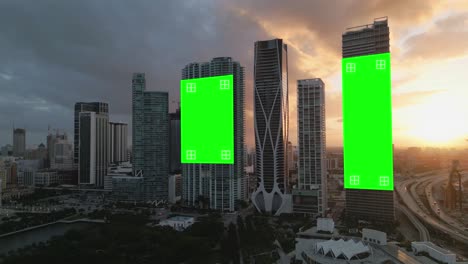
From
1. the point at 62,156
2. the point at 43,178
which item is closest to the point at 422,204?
the point at 43,178

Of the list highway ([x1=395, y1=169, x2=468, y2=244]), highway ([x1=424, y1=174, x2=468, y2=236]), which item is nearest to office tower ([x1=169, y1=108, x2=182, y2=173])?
highway ([x1=395, y1=169, x2=468, y2=244])

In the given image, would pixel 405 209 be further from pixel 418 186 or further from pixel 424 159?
pixel 424 159

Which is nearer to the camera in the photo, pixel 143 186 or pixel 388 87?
pixel 388 87

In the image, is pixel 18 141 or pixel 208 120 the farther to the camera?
pixel 18 141

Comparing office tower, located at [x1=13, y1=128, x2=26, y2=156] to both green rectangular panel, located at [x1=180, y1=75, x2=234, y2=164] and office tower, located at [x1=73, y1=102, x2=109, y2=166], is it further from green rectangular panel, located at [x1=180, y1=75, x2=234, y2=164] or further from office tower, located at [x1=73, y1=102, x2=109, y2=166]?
green rectangular panel, located at [x1=180, y1=75, x2=234, y2=164]

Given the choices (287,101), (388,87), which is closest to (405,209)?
(388,87)

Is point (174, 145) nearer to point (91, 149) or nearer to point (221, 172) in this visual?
point (91, 149)
